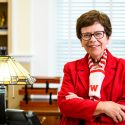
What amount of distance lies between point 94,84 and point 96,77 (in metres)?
0.04

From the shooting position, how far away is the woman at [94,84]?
149 cm

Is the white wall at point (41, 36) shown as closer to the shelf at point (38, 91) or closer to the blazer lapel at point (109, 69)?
the shelf at point (38, 91)

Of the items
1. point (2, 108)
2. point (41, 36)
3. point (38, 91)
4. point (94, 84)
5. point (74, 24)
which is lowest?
point (38, 91)

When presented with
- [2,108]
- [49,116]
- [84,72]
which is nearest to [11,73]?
[2,108]

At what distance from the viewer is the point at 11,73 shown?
2.03 meters

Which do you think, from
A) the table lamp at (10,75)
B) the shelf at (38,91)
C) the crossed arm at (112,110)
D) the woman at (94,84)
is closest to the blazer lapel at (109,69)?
the woman at (94,84)

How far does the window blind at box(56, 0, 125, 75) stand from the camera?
407 centimetres

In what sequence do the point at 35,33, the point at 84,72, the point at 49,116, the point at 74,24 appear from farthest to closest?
the point at 74,24 < the point at 35,33 < the point at 49,116 < the point at 84,72

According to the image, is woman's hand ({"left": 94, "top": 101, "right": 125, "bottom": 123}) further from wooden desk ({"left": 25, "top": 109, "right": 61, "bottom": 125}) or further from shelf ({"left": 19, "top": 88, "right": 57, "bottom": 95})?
shelf ({"left": 19, "top": 88, "right": 57, "bottom": 95})

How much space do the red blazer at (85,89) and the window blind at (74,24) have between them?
8.12 feet

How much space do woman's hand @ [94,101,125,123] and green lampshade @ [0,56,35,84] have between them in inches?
27.5

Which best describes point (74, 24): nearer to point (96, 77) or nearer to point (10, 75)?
point (10, 75)

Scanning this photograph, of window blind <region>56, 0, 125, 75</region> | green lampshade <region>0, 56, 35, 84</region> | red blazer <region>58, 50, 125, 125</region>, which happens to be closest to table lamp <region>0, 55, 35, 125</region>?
green lampshade <region>0, 56, 35, 84</region>

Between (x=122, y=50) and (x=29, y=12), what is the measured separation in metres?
1.33
